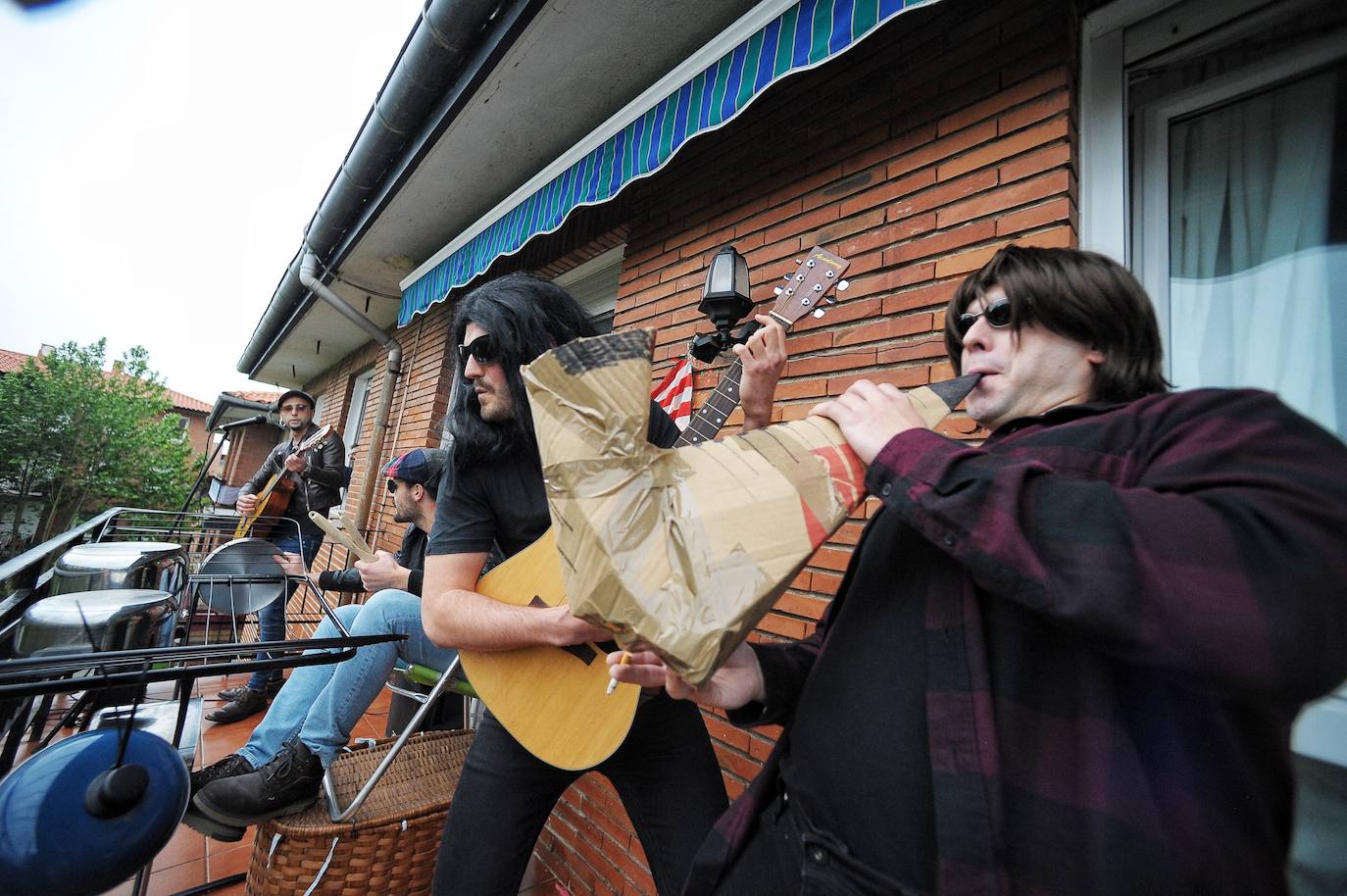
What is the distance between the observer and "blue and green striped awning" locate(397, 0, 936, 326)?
1692 millimetres

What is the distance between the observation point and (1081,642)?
0.65 m

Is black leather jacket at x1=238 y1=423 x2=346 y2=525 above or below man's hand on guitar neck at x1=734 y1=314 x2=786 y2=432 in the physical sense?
below

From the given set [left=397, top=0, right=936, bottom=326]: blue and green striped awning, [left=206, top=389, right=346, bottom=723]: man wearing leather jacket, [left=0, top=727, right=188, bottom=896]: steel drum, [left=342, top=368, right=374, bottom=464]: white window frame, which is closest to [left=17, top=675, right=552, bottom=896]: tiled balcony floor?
[left=206, top=389, right=346, bottom=723]: man wearing leather jacket

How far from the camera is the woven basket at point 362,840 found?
1.71 m

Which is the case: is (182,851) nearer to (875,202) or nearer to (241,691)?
(241,691)

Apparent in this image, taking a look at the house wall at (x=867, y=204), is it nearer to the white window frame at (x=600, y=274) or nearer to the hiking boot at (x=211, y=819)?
the white window frame at (x=600, y=274)

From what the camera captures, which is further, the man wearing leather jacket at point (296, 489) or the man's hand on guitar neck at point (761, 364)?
the man wearing leather jacket at point (296, 489)

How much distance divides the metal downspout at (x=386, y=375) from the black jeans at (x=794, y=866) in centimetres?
569

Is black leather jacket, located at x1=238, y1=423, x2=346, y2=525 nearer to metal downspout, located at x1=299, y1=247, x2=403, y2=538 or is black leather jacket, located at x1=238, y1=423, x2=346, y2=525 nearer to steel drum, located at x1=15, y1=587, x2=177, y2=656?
metal downspout, located at x1=299, y1=247, x2=403, y2=538

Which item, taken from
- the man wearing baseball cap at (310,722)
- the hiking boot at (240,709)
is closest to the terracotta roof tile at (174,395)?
the hiking boot at (240,709)

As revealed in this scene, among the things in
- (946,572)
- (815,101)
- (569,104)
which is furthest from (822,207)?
(946,572)

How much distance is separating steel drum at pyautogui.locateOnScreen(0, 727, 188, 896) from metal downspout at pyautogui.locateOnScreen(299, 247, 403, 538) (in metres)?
5.11

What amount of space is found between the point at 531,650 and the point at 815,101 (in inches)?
94.4

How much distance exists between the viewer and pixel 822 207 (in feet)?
7.29
